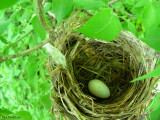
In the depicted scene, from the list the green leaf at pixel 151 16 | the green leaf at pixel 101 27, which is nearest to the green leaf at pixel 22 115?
the green leaf at pixel 101 27

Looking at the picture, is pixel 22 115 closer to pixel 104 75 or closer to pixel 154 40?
pixel 154 40

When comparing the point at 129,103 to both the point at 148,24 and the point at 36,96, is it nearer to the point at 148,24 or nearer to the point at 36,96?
the point at 148,24

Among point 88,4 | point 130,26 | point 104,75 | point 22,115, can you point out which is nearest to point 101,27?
point 88,4

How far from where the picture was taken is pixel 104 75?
99 cm

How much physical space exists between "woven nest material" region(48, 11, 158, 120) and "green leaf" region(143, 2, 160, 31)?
0.63ft

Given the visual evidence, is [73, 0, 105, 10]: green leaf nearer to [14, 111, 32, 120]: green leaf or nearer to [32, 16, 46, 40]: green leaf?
[32, 16, 46, 40]: green leaf

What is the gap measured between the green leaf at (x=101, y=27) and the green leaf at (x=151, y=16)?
23cm

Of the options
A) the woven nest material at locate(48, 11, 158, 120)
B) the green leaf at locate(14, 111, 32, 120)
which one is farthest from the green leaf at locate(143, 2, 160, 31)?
the green leaf at locate(14, 111, 32, 120)

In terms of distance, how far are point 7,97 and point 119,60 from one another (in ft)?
2.54

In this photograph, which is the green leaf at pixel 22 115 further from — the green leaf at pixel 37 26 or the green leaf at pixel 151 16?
the green leaf at pixel 151 16

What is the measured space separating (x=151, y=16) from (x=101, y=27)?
0.94ft

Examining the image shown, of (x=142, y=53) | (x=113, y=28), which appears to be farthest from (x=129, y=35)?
(x=113, y=28)

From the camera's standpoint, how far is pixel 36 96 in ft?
3.99

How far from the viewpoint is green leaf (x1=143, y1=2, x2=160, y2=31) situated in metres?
0.54
